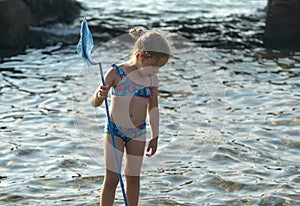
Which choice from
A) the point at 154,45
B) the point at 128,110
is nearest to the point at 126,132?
the point at 128,110

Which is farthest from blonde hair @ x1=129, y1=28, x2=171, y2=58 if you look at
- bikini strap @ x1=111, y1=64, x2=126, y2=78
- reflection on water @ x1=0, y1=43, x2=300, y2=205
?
reflection on water @ x1=0, y1=43, x2=300, y2=205

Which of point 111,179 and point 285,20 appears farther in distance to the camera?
point 285,20

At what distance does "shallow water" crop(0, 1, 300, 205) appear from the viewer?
20.7 ft

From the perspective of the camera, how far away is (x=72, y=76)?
10.5 metres

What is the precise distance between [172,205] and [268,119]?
2.81 m

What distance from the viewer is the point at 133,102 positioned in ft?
16.6

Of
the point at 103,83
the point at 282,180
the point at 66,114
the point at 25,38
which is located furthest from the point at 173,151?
the point at 25,38

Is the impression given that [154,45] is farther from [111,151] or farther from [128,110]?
[111,151]

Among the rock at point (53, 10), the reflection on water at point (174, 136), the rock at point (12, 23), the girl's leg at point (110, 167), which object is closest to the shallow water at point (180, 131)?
the reflection on water at point (174, 136)

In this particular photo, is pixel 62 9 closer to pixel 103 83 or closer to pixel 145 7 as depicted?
pixel 145 7

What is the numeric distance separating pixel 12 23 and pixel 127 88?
796cm

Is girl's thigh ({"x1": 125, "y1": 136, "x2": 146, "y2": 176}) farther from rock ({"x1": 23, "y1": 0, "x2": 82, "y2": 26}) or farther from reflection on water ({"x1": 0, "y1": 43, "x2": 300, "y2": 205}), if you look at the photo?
rock ({"x1": 23, "y1": 0, "x2": 82, "y2": 26})

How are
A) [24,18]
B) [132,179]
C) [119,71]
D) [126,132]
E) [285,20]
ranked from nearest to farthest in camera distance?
1. [119,71]
2. [126,132]
3. [132,179]
4. [285,20]
5. [24,18]

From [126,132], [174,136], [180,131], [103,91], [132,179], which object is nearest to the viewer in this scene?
[103,91]
